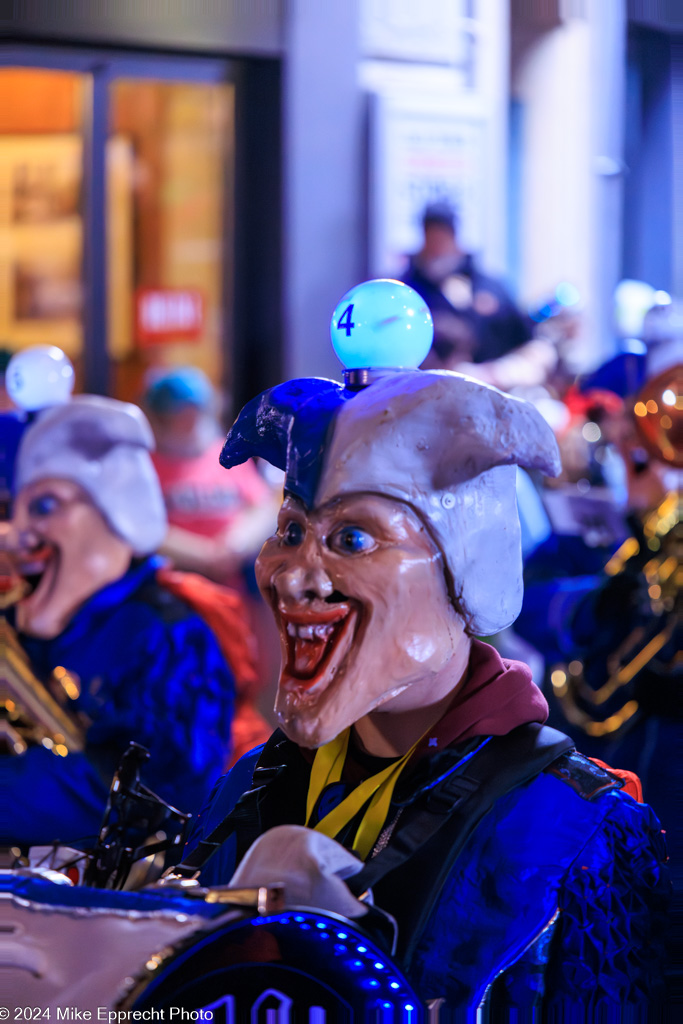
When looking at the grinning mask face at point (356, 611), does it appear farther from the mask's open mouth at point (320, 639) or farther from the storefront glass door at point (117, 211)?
the storefront glass door at point (117, 211)

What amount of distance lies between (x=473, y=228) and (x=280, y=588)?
Result: 5.98m

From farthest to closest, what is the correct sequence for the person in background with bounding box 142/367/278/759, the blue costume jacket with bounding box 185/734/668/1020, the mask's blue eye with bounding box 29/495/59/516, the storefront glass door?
1. the storefront glass door
2. the person in background with bounding box 142/367/278/759
3. the mask's blue eye with bounding box 29/495/59/516
4. the blue costume jacket with bounding box 185/734/668/1020

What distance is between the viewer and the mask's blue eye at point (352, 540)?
1.31 metres

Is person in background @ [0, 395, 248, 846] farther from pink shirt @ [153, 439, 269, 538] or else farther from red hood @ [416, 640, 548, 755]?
pink shirt @ [153, 439, 269, 538]

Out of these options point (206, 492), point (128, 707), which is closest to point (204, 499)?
point (206, 492)

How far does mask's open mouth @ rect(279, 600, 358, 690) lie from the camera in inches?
51.6

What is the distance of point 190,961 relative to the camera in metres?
1.16

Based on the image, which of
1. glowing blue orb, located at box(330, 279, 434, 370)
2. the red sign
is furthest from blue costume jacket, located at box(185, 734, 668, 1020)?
the red sign

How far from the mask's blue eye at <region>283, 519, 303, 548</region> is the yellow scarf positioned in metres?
0.24

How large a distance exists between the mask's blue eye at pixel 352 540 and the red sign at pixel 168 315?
217 inches

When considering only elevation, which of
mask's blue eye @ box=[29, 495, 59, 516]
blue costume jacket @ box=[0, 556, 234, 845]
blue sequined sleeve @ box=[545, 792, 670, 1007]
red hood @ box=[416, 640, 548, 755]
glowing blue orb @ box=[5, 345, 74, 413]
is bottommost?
blue costume jacket @ box=[0, 556, 234, 845]

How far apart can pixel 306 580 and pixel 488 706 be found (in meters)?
0.22

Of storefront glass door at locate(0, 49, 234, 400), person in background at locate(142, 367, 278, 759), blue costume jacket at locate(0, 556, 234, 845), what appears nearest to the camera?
blue costume jacket at locate(0, 556, 234, 845)

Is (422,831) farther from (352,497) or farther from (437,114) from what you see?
(437,114)
